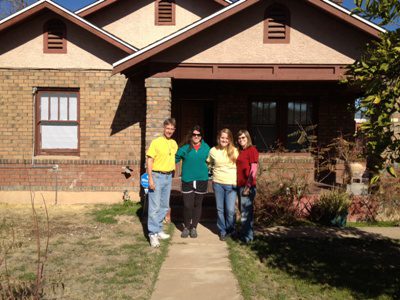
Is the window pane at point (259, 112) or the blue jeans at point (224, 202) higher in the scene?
the window pane at point (259, 112)

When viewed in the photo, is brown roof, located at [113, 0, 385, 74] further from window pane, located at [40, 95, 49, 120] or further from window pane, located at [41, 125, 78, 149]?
window pane, located at [40, 95, 49, 120]

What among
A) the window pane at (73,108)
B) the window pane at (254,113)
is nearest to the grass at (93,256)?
the window pane at (73,108)

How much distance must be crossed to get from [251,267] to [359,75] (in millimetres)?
2843

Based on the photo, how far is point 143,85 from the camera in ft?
33.0

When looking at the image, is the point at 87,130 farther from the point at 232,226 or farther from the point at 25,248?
the point at 232,226

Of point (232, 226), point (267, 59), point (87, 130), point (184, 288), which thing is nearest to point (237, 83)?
point (267, 59)

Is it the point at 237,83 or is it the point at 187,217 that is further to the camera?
the point at 237,83

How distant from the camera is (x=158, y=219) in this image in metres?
6.12

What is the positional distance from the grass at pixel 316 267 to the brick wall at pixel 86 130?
15.7ft

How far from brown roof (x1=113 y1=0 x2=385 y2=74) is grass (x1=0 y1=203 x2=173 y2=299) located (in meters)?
3.25

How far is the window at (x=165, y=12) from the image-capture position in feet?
37.7

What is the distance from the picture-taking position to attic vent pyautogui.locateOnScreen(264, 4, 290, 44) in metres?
8.36

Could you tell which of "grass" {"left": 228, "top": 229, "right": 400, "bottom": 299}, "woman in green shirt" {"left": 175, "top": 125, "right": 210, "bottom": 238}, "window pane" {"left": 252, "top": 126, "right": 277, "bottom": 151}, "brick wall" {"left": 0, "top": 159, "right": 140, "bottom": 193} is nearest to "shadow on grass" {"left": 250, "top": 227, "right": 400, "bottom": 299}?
"grass" {"left": 228, "top": 229, "right": 400, "bottom": 299}

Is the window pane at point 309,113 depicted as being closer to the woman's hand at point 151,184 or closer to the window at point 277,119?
the window at point 277,119
